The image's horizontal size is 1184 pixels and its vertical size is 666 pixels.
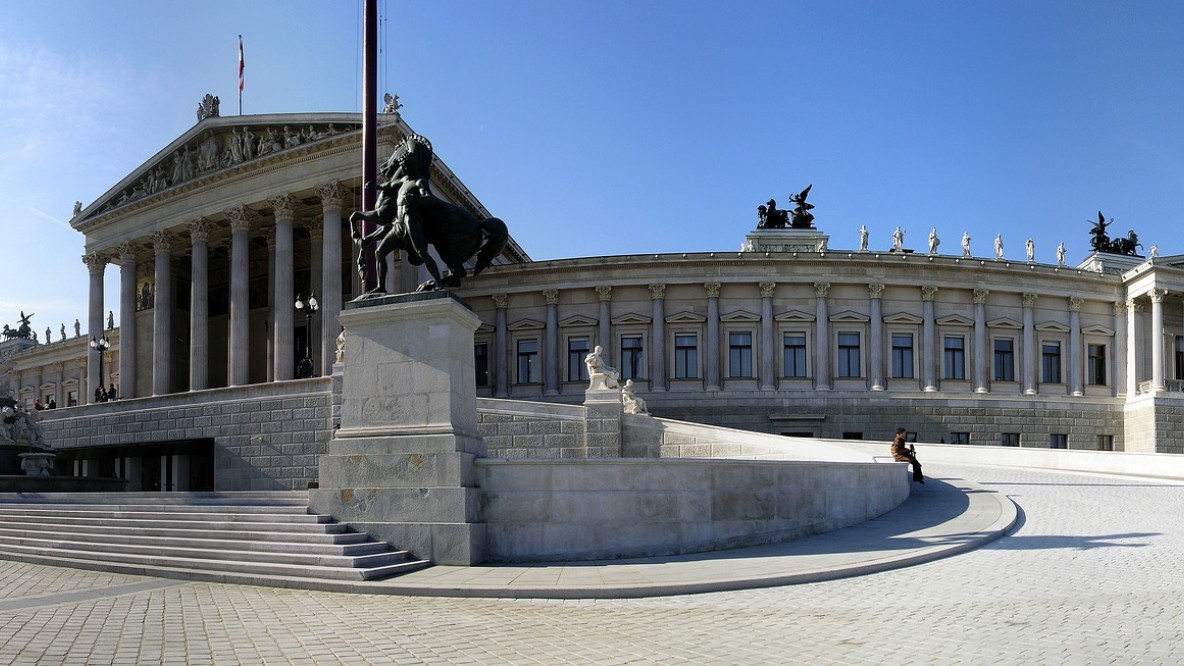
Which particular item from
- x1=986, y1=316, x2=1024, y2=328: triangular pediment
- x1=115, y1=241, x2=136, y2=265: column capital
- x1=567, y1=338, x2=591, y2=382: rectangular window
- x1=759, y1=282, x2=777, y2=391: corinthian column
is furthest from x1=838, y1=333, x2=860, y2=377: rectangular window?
x1=115, y1=241, x2=136, y2=265: column capital

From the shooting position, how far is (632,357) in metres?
51.2

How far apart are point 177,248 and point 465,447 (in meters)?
50.6

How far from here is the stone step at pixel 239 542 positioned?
1359 cm

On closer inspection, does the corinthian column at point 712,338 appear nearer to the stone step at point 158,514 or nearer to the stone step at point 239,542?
the stone step at point 158,514

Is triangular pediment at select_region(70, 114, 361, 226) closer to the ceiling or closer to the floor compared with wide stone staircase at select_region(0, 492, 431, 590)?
closer to the ceiling

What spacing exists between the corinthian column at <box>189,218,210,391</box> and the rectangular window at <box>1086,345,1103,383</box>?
48068mm

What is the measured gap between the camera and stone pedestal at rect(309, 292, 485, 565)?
14.2 meters

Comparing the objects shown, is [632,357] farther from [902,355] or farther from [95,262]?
[95,262]

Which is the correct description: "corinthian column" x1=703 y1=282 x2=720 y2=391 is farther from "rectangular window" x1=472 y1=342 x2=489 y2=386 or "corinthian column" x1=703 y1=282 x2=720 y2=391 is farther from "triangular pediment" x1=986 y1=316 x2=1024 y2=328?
"triangular pediment" x1=986 y1=316 x2=1024 y2=328

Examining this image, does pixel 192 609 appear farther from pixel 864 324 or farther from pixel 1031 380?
pixel 1031 380

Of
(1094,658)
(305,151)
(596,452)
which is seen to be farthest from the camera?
(305,151)

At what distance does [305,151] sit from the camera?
49.7 metres

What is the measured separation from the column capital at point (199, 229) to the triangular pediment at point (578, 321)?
69.0 ft

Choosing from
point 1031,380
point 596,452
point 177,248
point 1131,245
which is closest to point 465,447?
point 596,452
